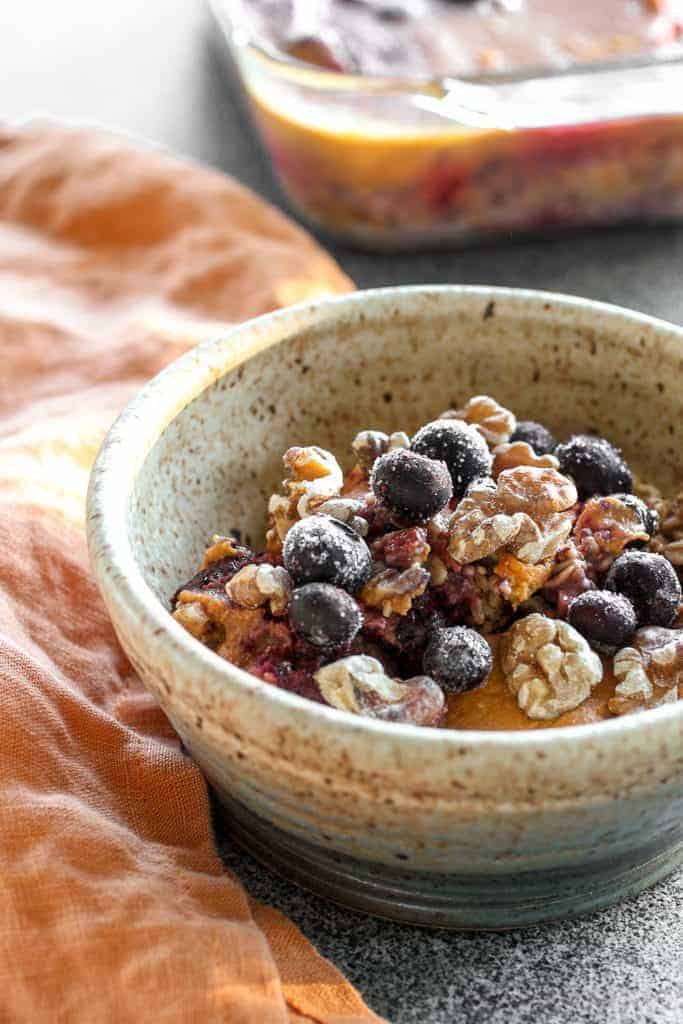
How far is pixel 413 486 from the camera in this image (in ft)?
2.76

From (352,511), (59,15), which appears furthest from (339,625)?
(59,15)

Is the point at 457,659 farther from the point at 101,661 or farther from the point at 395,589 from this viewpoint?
the point at 101,661

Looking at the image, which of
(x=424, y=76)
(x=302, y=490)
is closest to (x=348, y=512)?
(x=302, y=490)

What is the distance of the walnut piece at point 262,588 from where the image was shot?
818 millimetres

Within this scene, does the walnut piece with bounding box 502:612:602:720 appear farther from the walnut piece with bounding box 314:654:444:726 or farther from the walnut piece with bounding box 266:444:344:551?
the walnut piece with bounding box 266:444:344:551

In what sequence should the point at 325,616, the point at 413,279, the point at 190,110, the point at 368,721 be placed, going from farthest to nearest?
the point at 190,110 → the point at 413,279 → the point at 325,616 → the point at 368,721

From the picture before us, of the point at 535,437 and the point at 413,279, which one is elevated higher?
the point at 535,437

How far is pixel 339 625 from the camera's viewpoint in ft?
2.55

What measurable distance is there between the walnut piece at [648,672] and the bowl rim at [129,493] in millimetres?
93

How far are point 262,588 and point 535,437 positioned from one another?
319mm

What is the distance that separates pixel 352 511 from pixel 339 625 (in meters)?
0.12

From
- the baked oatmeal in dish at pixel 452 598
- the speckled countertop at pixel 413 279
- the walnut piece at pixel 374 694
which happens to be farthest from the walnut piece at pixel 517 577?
the speckled countertop at pixel 413 279

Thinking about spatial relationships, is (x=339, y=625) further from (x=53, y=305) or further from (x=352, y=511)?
(x=53, y=305)

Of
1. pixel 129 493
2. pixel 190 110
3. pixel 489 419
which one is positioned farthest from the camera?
pixel 190 110
